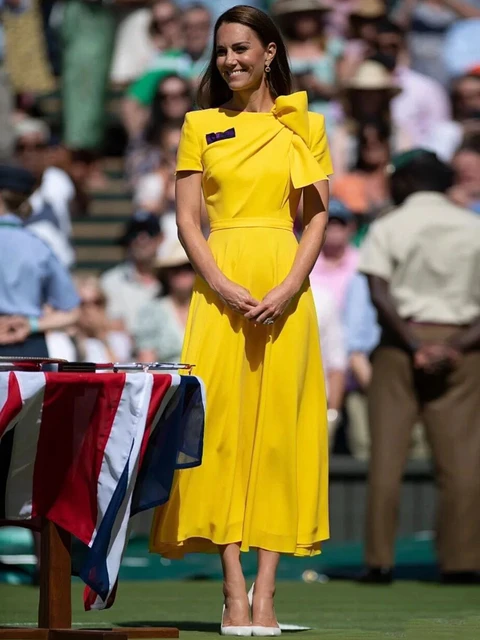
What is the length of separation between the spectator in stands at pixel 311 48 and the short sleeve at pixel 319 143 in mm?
7854

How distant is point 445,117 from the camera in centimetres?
1521

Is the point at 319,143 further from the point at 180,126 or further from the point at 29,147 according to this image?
the point at 180,126

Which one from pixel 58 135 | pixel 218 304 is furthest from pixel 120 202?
pixel 218 304

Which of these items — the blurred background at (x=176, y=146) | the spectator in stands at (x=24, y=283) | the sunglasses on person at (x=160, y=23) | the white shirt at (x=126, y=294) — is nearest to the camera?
the spectator in stands at (x=24, y=283)

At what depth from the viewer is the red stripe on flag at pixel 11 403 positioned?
5871mm

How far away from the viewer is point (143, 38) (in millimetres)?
16500

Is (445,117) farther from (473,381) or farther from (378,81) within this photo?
(473,381)

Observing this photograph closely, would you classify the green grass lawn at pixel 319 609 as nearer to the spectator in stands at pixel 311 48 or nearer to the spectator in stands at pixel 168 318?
the spectator in stands at pixel 168 318

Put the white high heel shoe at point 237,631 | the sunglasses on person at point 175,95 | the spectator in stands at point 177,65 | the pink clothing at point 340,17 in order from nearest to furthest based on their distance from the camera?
the white high heel shoe at point 237,631 < the sunglasses on person at point 175,95 < the spectator in stands at point 177,65 < the pink clothing at point 340,17

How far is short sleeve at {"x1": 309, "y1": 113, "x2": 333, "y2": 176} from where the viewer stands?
698cm

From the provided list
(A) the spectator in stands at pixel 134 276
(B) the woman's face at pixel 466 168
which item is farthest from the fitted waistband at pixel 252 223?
(B) the woman's face at pixel 466 168

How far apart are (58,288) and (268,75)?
115 inches

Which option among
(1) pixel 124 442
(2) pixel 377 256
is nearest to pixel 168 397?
(1) pixel 124 442

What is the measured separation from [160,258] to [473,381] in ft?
10.9
